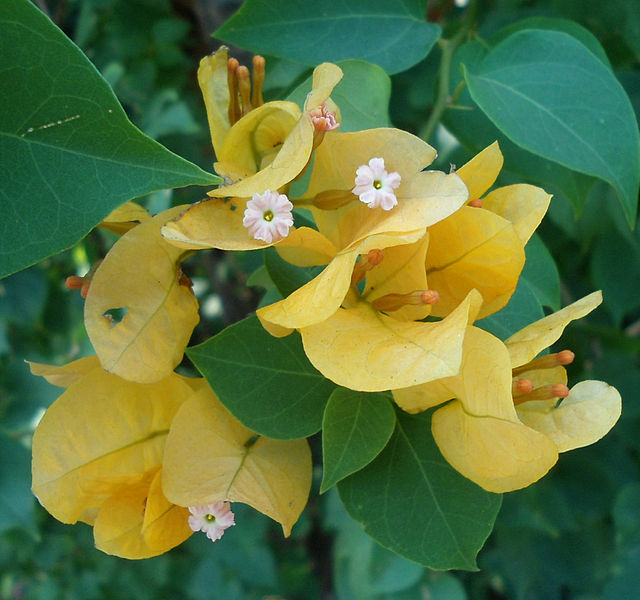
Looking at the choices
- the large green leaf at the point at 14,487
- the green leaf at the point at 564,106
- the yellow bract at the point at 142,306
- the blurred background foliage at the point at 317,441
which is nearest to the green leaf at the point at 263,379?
the yellow bract at the point at 142,306

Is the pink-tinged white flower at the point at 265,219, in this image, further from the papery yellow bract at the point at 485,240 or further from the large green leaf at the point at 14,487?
the large green leaf at the point at 14,487

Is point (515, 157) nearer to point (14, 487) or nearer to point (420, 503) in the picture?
point (420, 503)

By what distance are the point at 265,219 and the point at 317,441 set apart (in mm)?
1188

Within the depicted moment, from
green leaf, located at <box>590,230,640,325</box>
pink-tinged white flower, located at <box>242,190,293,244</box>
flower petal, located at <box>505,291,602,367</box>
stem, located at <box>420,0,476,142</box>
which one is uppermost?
pink-tinged white flower, located at <box>242,190,293,244</box>

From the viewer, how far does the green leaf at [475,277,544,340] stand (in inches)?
21.6

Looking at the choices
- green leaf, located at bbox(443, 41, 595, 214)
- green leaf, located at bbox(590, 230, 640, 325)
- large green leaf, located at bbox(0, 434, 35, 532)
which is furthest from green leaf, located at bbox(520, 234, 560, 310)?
large green leaf, located at bbox(0, 434, 35, 532)

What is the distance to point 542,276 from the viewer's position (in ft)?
2.19

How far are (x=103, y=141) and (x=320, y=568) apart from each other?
1.66 metres

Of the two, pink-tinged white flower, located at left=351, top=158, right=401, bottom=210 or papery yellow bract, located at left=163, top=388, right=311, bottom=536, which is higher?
pink-tinged white flower, located at left=351, top=158, right=401, bottom=210

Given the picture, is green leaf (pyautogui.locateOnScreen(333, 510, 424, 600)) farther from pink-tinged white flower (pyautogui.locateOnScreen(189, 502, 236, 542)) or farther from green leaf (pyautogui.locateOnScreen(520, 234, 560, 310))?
pink-tinged white flower (pyautogui.locateOnScreen(189, 502, 236, 542))

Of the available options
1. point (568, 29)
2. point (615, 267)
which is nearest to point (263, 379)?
point (568, 29)

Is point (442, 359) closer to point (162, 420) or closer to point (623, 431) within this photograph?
point (162, 420)

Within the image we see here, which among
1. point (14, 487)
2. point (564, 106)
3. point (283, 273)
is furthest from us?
point (14, 487)

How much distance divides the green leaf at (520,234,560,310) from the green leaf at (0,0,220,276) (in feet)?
1.22
